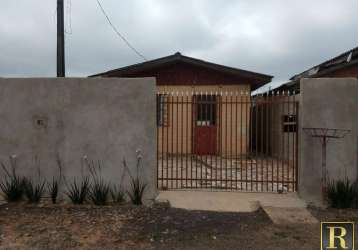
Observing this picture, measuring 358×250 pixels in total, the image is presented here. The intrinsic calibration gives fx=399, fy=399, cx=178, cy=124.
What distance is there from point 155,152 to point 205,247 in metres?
2.55

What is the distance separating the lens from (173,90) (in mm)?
15031

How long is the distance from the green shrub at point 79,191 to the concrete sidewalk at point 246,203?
1332 mm

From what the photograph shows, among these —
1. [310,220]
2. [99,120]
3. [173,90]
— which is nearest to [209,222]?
[310,220]

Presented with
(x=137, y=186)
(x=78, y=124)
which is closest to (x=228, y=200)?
(x=137, y=186)

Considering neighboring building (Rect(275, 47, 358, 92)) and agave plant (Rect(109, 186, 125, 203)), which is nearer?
agave plant (Rect(109, 186, 125, 203))

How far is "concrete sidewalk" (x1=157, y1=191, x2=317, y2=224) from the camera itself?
6449mm

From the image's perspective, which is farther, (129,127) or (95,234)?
(129,127)

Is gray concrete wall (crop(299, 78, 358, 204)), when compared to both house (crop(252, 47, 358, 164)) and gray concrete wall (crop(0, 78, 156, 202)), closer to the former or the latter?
house (crop(252, 47, 358, 164))

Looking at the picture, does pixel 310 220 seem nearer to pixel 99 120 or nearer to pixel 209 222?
pixel 209 222

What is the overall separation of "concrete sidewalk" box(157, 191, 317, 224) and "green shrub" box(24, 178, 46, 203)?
218cm

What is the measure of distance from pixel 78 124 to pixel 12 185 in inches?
64.9

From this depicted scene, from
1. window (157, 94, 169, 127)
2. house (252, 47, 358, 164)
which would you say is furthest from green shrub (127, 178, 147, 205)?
house (252, 47, 358, 164)

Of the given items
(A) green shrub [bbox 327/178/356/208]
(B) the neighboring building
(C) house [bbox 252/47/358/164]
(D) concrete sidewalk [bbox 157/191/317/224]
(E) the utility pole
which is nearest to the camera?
(D) concrete sidewalk [bbox 157/191/317/224]

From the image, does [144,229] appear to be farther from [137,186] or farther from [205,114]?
[205,114]
